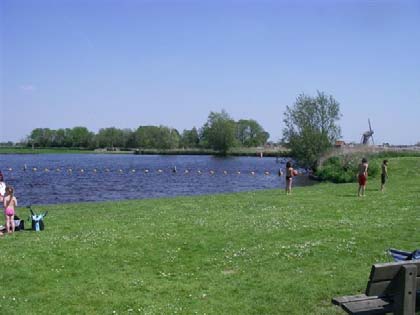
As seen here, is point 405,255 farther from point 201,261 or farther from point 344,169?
point 344,169

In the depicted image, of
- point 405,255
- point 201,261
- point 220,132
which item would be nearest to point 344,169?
point 201,261

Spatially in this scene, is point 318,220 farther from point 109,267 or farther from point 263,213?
point 109,267

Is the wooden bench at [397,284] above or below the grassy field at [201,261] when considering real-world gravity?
above

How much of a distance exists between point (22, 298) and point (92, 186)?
157 ft

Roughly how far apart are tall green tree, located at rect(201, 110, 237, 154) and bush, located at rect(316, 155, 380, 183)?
379ft

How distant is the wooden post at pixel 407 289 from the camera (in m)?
7.18

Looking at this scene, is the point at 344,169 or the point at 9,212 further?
the point at 344,169

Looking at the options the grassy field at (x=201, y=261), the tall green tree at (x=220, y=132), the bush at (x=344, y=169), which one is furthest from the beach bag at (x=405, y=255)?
the tall green tree at (x=220, y=132)

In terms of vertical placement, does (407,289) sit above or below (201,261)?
above

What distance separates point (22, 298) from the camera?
10398 millimetres

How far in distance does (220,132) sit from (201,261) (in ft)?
560

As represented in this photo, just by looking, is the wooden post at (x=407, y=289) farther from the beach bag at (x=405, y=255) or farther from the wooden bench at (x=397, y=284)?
the beach bag at (x=405, y=255)

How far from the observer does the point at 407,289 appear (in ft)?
23.7

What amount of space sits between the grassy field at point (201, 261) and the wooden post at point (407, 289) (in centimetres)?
200
